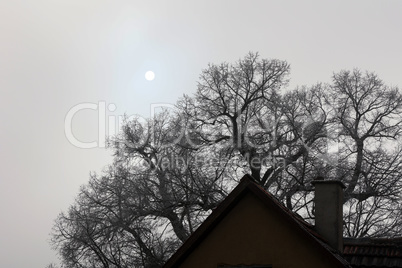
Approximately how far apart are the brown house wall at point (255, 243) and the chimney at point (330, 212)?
4.82 feet

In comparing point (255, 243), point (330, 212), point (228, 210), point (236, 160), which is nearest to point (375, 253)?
point (330, 212)

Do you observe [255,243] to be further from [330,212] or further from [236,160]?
[236,160]

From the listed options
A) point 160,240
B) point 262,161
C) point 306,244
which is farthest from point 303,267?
point 262,161

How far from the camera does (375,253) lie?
47.9ft

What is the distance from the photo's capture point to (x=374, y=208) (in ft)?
→ 98.3

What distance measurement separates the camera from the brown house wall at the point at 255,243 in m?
13.4

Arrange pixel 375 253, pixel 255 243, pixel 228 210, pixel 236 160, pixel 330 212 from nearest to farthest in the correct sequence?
pixel 255 243, pixel 228 210, pixel 375 253, pixel 330 212, pixel 236 160

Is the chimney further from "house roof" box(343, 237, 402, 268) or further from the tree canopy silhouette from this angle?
the tree canopy silhouette

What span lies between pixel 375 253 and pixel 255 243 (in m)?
3.02

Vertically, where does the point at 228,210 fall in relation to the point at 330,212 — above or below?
below

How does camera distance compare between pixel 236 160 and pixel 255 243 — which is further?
pixel 236 160

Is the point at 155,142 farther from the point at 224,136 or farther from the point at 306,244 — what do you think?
the point at 306,244

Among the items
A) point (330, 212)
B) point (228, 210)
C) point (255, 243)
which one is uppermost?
point (330, 212)

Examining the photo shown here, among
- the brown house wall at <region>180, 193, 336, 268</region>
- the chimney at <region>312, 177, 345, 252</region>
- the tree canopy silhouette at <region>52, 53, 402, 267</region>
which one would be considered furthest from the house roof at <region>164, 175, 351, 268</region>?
the tree canopy silhouette at <region>52, 53, 402, 267</region>
